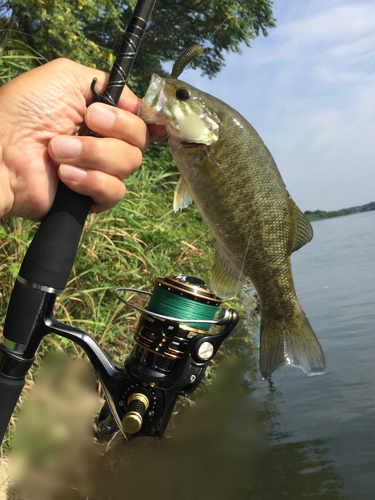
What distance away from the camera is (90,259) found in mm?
3785

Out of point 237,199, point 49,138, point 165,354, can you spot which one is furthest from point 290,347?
point 49,138

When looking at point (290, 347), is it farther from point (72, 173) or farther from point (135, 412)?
point (72, 173)

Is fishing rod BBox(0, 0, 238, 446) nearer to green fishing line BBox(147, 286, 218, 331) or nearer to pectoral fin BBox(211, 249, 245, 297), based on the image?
green fishing line BBox(147, 286, 218, 331)

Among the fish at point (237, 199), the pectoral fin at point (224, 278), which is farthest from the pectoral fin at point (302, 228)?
the pectoral fin at point (224, 278)

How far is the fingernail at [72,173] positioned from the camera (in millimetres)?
1449

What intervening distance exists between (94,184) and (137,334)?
0.69 m

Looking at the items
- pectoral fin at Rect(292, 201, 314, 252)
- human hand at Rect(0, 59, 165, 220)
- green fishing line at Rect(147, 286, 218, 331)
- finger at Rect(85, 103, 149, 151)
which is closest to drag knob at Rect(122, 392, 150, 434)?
green fishing line at Rect(147, 286, 218, 331)

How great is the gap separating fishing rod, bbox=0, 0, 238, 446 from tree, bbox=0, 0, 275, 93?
4.30m

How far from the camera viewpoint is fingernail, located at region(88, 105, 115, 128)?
1.45 metres

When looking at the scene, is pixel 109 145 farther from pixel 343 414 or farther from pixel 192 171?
pixel 343 414

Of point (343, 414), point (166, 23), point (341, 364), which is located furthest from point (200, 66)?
Result: point (343, 414)

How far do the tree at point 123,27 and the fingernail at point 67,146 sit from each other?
4232 millimetres

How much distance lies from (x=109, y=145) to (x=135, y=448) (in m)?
2.73

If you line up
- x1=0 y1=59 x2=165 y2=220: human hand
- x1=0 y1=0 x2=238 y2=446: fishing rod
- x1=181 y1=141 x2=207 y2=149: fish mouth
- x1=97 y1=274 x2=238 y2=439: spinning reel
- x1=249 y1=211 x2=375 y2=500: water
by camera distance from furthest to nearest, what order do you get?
x1=249 y1=211 x2=375 y2=500: water
x1=97 y1=274 x2=238 y2=439: spinning reel
x1=181 y1=141 x2=207 y2=149: fish mouth
x1=0 y1=59 x2=165 y2=220: human hand
x1=0 y1=0 x2=238 y2=446: fishing rod
